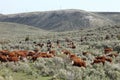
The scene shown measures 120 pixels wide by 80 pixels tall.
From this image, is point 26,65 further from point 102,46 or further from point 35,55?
point 102,46

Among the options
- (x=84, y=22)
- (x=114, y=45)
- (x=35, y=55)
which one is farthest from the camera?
(x=84, y=22)

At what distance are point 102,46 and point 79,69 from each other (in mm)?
19039

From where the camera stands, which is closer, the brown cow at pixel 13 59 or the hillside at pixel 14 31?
the brown cow at pixel 13 59

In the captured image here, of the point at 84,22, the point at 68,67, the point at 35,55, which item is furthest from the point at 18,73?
the point at 84,22

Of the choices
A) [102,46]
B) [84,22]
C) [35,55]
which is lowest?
[84,22]

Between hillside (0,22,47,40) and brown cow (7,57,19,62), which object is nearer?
brown cow (7,57,19,62)

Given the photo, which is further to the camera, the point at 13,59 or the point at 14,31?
the point at 14,31

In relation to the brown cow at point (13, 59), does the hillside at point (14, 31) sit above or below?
below

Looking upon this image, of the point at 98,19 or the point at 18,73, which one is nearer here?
the point at 18,73

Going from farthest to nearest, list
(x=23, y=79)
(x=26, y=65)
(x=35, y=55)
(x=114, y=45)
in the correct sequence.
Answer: (x=114, y=45) → (x=35, y=55) → (x=26, y=65) → (x=23, y=79)

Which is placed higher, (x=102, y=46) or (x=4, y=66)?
(x=4, y=66)

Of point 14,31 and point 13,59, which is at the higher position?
point 13,59

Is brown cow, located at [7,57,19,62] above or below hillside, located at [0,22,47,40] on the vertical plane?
above

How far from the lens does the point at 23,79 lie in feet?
64.2
